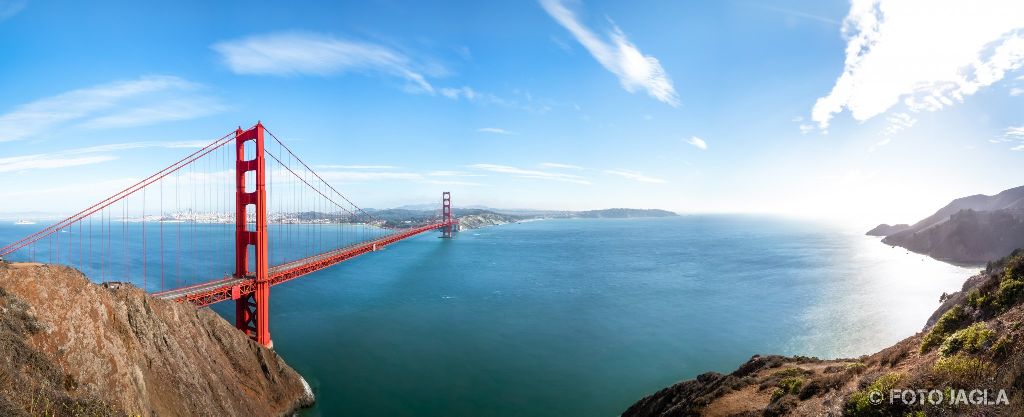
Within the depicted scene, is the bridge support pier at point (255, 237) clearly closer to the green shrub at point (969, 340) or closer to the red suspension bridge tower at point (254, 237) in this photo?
the red suspension bridge tower at point (254, 237)

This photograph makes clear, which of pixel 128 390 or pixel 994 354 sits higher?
pixel 994 354

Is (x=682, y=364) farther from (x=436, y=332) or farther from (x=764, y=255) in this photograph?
(x=764, y=255)

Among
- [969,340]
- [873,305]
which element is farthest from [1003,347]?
[873,305]

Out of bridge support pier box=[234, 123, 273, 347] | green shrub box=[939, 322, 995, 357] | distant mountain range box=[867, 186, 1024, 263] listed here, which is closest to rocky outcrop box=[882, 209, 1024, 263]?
distant mountain range box=[867, 186, 1024, 263]

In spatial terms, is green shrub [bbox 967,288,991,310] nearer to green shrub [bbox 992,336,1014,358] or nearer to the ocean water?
green shrub [bbox 992,336,1014,358]

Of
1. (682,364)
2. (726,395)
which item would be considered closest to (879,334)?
(682,364)

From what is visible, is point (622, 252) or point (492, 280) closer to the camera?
point (492, 280)

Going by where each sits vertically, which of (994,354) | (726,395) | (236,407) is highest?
(994,354)

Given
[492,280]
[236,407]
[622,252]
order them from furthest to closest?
[622,252] < [492,280] < [236,407]
